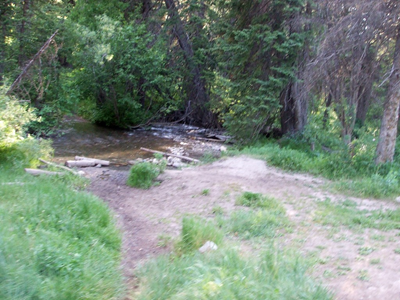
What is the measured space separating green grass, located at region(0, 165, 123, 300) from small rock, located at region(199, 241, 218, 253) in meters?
1.10

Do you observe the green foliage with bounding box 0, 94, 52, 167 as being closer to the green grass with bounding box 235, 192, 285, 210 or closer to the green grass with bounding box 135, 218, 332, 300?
the green grass with bounding box 235, 192, 285, 210

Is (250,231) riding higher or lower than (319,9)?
lower

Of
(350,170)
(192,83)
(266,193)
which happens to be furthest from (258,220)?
(192,83)

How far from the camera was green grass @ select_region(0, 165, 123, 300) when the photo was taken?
3.54 metres

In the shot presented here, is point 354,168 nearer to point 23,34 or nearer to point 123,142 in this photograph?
point 123,142

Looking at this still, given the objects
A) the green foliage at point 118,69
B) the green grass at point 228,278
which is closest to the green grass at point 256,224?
the green grass at point 228,278

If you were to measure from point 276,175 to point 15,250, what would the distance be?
747 cm

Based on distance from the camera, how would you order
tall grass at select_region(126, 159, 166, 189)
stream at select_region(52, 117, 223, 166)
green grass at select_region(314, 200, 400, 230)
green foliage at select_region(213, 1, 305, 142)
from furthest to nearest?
stream at select_region(52, 117, 223, 166) < green foliage at select_region(213, 1, 305, 142) < tall grass at select_region(126, 159, 166, 189) < green grass at select_region(314, 200, 400, 230)

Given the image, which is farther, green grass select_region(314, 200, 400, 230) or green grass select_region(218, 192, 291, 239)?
green grass select_region(314, 200, 400, 230)

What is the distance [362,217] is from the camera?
693cm

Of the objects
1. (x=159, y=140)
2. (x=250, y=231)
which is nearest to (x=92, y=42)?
(x=159, y=140)

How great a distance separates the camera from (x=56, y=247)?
4.26 m

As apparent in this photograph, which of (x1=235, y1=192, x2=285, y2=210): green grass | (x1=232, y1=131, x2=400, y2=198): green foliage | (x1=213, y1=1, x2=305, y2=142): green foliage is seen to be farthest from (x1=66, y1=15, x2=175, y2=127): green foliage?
(x1=235, y1=192, x2=285, y2=210): green grass

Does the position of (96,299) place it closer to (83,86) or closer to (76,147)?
(76,147)
